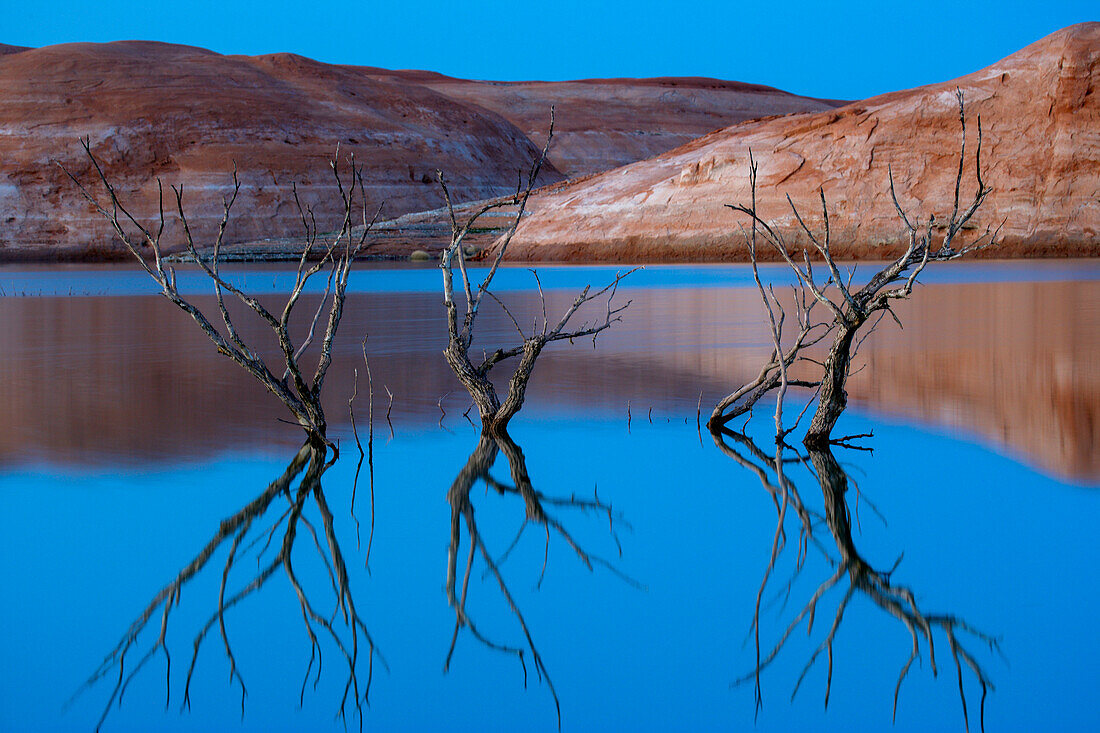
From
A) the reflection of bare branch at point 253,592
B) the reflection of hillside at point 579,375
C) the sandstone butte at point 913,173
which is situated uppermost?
the sandstone butte at point 913,173

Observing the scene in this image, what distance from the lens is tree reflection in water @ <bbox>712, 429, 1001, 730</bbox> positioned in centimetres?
377

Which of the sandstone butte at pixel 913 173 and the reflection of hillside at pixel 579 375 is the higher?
the sandstone butte at pixel 913 173

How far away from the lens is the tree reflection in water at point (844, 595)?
12.4ft

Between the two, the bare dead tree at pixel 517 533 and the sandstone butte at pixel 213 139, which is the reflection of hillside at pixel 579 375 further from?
the sandstone butte at pixel 213 139

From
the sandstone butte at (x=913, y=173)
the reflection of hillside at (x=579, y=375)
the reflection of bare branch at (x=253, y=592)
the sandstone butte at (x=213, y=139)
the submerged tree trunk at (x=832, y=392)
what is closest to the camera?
the reflection of bare branch at (x=253, y=592)

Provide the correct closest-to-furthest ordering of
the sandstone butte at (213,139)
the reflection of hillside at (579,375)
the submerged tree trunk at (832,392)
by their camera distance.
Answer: the submerged tree trunk at (832,392)
the reflection of hillside at (579,375)
the sandstone butte at (213,139)

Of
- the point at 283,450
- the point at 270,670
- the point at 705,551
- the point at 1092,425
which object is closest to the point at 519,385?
the point at 283,450

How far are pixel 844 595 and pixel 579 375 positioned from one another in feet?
21.8

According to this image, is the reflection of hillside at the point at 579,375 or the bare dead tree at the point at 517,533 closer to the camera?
the bare dead tree at the point at 517,533

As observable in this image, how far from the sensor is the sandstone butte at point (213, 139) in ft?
→ 175

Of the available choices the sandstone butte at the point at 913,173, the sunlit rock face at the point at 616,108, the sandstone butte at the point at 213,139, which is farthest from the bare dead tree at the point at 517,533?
the sunlit rock face at the point at 616,108

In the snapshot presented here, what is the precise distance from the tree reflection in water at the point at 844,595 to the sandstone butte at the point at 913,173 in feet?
91.4

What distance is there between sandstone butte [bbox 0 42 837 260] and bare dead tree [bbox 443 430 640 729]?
46.4m

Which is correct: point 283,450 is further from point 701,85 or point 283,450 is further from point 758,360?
point 701,85
